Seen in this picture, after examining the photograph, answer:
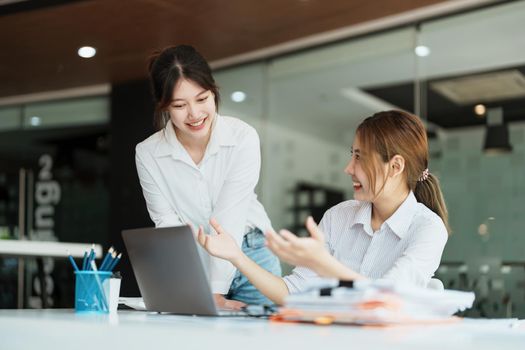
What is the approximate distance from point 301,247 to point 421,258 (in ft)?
1.87

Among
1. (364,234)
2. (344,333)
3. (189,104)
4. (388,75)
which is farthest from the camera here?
(388,75)

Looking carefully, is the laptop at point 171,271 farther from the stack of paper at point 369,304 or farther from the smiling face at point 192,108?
the smiling face at point 192,108

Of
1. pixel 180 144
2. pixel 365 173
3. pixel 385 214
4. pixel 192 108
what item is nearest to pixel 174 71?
pixel 192 108

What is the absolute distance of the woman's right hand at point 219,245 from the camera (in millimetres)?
1878

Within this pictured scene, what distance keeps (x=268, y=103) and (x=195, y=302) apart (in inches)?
201

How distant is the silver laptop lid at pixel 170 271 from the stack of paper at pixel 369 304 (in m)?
0.28

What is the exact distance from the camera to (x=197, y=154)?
2604mm

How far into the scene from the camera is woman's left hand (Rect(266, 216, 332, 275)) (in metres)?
1.47

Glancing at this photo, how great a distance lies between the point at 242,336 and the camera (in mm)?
1122

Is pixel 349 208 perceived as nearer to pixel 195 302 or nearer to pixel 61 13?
pixel 195 302

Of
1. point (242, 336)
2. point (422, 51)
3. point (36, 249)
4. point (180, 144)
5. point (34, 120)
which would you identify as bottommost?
point (242, 336)

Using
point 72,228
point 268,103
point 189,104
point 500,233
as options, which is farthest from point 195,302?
point 72,228

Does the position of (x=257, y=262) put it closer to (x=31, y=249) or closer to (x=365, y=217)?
(x=365, y=217)

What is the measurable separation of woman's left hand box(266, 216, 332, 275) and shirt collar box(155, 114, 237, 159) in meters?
1.06
